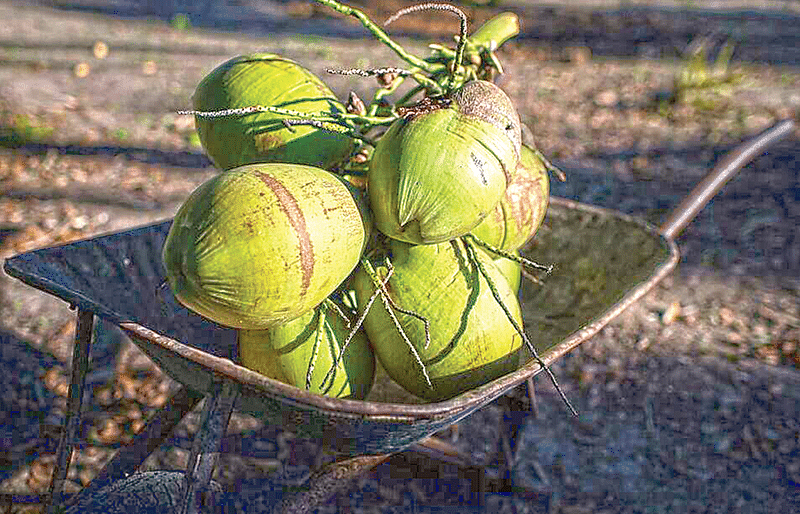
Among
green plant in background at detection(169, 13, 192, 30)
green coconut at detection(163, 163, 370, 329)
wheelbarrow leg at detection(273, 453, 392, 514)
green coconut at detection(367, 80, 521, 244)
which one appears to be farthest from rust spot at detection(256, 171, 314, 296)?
green plant in background at detection(169, 13, 192, 30)

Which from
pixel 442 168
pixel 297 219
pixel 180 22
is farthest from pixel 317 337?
pixel 180 22

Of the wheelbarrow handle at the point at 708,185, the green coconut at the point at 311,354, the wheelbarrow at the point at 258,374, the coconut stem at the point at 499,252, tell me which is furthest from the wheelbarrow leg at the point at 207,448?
the wheelbarrow handle at the point at 708,185

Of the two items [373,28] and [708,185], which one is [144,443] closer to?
[373,28]

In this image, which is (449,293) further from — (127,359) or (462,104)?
(127,359)

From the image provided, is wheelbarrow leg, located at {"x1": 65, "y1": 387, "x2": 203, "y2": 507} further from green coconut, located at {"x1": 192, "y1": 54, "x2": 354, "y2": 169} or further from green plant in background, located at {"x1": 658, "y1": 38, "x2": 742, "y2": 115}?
green plant in background, located at {"x1": 658, "y1": 38, "x2": 742, "y2": 115}

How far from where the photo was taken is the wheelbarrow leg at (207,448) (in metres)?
1.48

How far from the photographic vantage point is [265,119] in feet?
5.26

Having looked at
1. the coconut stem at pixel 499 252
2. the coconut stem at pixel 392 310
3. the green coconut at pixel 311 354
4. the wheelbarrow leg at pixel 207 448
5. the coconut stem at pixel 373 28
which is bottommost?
the wheelbarrow leg at pixel 207 448

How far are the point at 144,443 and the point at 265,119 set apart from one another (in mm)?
777

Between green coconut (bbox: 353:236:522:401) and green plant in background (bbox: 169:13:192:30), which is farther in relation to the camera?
green plant in background (bbox: 169:13:192:30)

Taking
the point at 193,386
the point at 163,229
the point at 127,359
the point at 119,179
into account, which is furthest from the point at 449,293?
the point at 119,179

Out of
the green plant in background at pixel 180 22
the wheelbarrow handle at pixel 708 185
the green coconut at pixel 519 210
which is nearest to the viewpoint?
the green coconut at pixel 519 210

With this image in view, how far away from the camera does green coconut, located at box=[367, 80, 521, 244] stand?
1443mm

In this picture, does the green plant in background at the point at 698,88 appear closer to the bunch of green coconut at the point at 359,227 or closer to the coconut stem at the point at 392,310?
the bunch of green coconut at the point at 359,227
